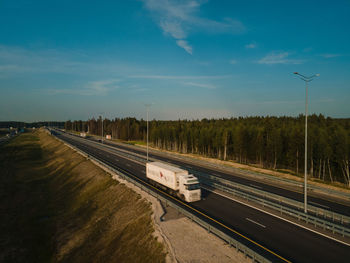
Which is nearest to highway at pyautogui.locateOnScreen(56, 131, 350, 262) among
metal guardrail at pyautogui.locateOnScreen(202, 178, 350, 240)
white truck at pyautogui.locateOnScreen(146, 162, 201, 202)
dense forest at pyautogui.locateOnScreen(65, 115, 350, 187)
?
white truck at pyautogui.locateOnScreen(146, 162, 201, 202)

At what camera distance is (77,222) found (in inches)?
1182

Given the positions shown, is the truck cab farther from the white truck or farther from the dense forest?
the dense forest

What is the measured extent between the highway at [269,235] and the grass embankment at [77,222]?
6.61 meters

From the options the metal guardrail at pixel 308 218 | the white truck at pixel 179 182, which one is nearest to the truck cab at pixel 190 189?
the white truck at pixel 179 182

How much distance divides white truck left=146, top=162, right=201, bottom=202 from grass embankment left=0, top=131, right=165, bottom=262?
409 centimetres

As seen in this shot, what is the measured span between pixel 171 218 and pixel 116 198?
14104 mm

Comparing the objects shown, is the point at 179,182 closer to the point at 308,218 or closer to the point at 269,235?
the point at 269,235

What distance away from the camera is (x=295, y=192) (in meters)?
30.8

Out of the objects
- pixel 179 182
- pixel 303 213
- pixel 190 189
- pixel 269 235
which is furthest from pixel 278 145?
pixel 269 235

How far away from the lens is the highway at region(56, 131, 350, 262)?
15.1 metres

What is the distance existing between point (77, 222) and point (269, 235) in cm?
2559

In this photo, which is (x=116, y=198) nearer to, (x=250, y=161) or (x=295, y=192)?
(x=295, y=192)

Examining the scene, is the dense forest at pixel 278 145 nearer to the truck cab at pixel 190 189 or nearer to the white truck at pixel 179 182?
the truck cab at pixel 190 189

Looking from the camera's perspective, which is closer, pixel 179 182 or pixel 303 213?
pixel 303 213
